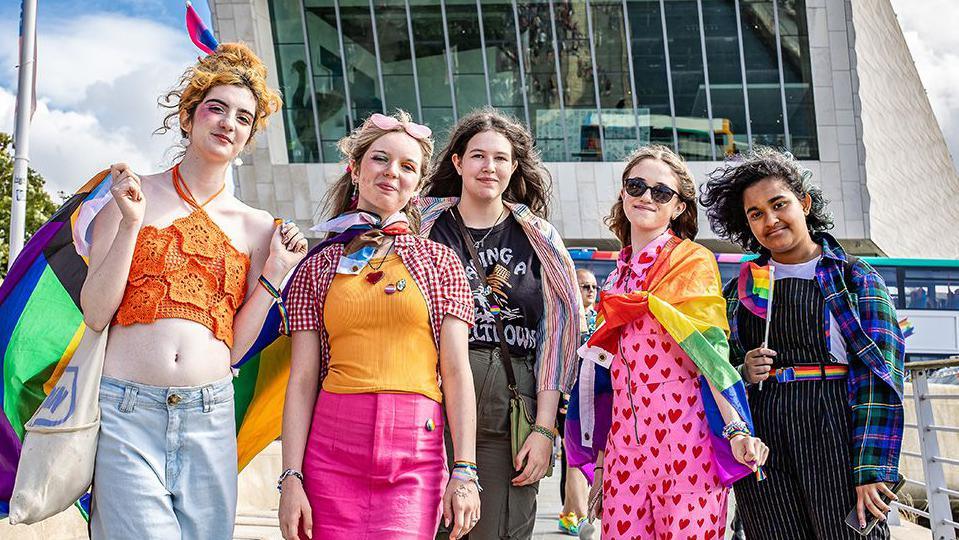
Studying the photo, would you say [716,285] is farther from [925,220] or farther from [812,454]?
[925,220]

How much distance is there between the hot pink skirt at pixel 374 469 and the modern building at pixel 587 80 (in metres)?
25.4

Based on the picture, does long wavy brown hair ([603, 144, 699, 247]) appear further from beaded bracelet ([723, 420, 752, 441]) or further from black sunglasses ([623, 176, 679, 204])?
beaded bracelet ([723, 420, 752, 441])

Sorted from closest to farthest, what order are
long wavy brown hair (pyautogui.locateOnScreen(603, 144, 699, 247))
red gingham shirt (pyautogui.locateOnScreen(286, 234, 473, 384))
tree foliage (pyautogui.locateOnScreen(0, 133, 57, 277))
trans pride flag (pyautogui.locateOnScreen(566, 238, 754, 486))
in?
1. red gingham shirt (pyautogui.locateOnScreen(286, 234, 473, 384))
2. trans pride flag (pyautogui.locateOnScreen(566, 238, 754, 486))
3. long wavy brown hair (pyautogui.locateOnScreen(603, 144, 699, 247))
4. tree foliage (pyautogui.locateOnScreen(0, 133, 57, 277))

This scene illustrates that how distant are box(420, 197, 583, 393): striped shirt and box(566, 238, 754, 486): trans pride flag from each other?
0.09 m

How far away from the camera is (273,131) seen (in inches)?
1101

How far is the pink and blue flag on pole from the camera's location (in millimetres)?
3596

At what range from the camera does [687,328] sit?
3174mm

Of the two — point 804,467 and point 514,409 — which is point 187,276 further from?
point 804,467

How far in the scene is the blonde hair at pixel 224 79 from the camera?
10.7ft

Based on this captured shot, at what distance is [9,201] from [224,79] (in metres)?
27.5

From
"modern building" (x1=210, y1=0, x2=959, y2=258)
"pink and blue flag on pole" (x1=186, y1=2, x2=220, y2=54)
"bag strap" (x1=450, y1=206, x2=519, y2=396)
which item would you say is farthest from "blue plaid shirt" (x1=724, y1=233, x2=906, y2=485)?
"modern building" (x1=210, y1=0, x2=959, y2=258)

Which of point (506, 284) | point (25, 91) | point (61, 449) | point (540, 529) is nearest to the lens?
point (61, 449)

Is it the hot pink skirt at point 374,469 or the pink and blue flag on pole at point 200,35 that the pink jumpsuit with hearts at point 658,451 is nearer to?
the hot pink skirt at point 374,469

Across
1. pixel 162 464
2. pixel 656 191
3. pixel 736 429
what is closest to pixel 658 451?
pixel 736 429
